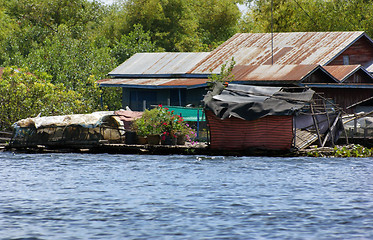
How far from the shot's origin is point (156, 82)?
42.3 m

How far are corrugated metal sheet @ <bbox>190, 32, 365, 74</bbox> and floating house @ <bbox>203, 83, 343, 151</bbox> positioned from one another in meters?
10.2

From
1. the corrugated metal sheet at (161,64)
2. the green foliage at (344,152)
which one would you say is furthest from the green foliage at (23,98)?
the green foliage at (344,152)

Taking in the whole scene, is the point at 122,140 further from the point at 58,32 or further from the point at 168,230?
the point at 58,32

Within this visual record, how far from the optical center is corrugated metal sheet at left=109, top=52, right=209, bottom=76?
44938mm

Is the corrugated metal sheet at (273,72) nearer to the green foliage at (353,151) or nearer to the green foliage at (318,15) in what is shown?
the green foliage at (353,151)

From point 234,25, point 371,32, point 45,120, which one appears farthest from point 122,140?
point 234,25

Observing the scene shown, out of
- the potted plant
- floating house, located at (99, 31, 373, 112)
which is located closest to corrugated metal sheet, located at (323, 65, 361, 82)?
floating house, located at (99, 31, 373, 112)

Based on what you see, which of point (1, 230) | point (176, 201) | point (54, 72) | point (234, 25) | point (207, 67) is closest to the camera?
point (1, 230)

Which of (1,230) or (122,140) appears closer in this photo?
(1,230)

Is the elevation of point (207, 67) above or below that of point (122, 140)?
above

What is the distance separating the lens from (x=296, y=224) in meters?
17.1

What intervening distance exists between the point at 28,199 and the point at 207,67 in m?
23.4

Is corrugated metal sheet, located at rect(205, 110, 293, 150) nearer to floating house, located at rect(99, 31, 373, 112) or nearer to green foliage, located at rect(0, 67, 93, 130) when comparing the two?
floating house, located at rect(99, 31, 373, 112)

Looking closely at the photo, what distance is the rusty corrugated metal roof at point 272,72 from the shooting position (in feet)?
119
